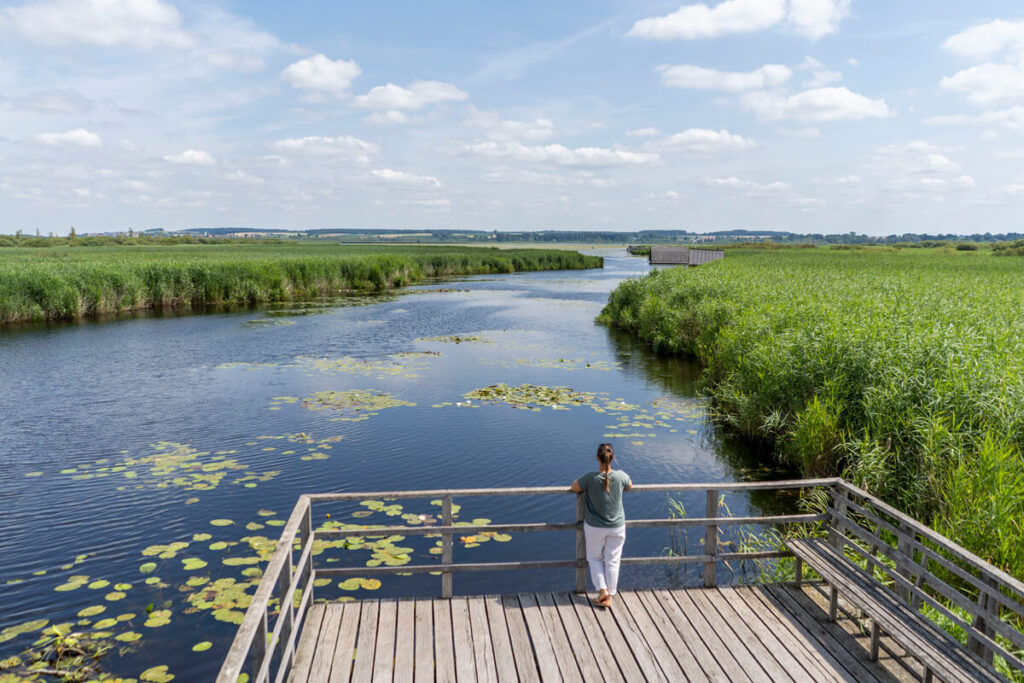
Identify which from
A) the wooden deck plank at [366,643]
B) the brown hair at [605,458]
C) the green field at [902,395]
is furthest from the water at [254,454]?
the brown hair at [605,458]

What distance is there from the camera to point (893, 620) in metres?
6.07

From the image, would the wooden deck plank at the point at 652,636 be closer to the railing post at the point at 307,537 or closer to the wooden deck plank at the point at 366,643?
the wooden deck plank at the point at 366,643

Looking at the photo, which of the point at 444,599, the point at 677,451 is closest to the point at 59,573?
the point at 444,599

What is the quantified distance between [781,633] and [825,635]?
457 mm

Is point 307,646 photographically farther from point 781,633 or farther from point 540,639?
point 781,633

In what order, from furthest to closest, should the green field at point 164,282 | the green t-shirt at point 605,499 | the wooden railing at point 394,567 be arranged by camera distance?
the green field at point 164,282, the green t-shirt at point 605,499, the wooden railing at point 394,567

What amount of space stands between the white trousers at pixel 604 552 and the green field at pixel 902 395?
4.66m

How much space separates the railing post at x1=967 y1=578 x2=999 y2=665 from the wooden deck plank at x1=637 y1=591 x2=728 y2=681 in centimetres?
217

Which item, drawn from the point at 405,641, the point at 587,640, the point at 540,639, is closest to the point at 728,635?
the point at 587,640

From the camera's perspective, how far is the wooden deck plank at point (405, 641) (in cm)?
593

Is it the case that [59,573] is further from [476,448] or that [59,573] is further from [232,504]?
[476,448]

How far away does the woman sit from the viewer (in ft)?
23.1

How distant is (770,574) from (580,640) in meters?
4.87

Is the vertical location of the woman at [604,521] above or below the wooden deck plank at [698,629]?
above
